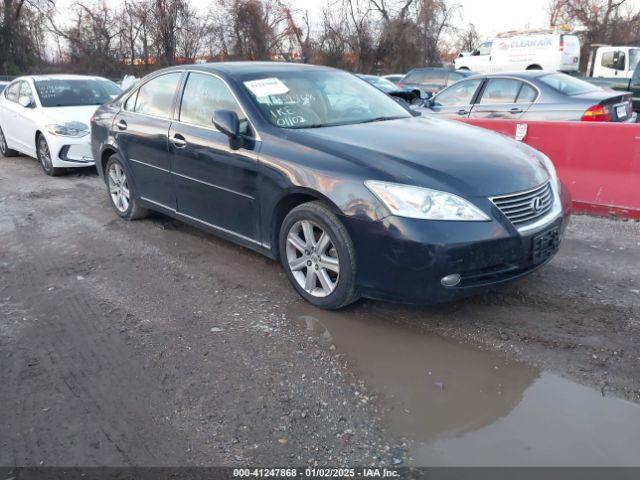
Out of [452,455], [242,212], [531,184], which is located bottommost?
[452,455]

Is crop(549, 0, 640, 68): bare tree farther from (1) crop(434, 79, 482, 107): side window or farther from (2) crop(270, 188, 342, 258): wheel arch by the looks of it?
(2) crop(270, 188, 342, 258): wheel arch

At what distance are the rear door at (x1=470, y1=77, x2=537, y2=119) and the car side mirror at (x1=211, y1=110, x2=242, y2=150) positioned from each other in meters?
5.58

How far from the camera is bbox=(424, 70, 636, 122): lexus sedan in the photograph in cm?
782

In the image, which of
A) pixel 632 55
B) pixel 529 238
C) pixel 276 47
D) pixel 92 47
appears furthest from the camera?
pixel 276 47

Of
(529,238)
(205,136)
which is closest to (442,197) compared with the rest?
(529,238)

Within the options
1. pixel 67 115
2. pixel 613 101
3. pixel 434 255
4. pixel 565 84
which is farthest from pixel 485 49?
pixel 434 255

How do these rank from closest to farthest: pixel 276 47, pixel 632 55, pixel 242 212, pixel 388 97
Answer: pixel 242 212 < pixel 388 97 < pixel 632 55 < pixel 276 47

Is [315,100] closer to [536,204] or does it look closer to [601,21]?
[536,204]

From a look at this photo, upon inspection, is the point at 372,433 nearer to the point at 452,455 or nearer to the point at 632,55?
the point at 452,455

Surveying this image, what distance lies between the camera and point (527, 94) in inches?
327

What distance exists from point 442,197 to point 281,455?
5.52 ft

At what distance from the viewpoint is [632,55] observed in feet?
72.7

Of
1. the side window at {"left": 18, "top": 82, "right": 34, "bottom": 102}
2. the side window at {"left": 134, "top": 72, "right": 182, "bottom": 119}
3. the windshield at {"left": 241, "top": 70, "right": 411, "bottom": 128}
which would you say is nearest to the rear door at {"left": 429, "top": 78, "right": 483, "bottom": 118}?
the windshield at {"left": 241, "top": 70, "right": 411, "bottom": 128}

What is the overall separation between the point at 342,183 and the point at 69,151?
6332mm
